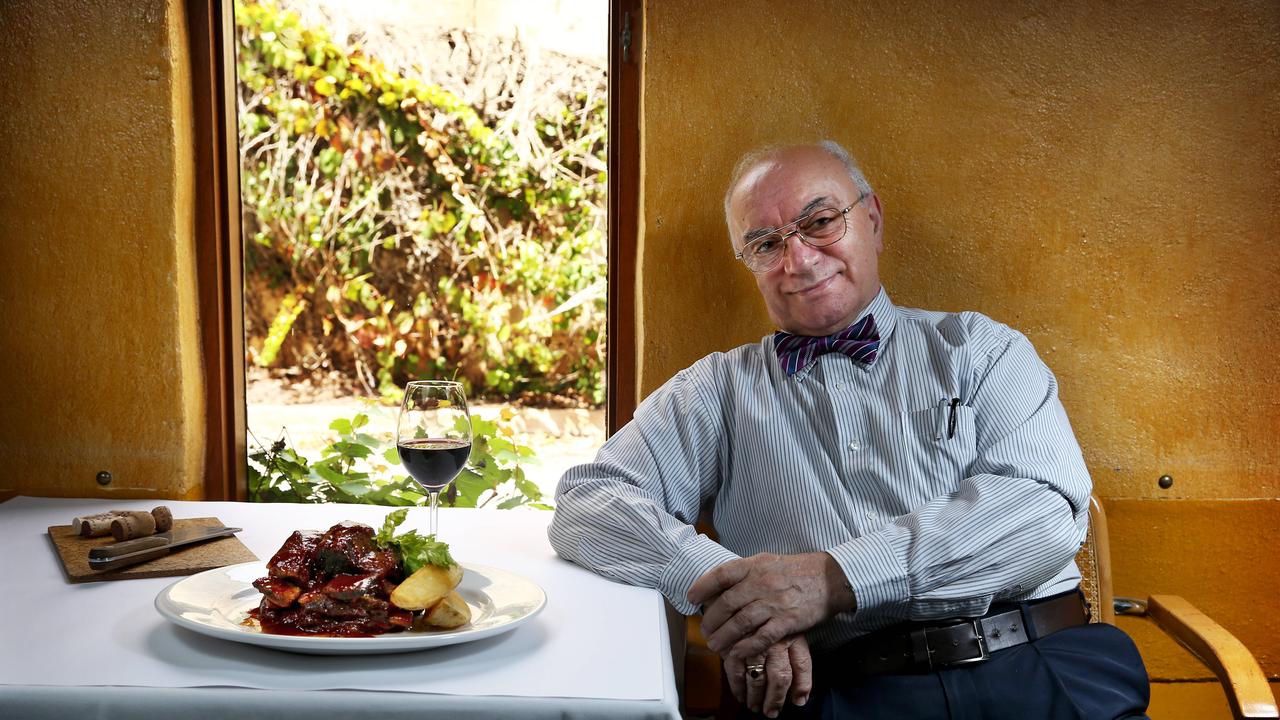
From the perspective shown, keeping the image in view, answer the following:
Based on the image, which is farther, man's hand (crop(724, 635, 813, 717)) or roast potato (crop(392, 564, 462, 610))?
man's hand (crop(724, 635, 813, 717))

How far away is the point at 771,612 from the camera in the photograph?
4.97 ft

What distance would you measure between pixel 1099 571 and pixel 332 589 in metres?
1.58

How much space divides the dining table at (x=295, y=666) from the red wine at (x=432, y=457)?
0.49 feet

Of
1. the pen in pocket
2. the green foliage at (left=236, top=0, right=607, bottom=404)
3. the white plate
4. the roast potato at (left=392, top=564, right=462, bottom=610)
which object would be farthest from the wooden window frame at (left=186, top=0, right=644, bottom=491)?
the roast potato at (left=392, top=564, right=462, bottom=610)

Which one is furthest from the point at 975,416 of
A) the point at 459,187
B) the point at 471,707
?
the point at 459,187

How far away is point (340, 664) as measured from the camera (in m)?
1.09

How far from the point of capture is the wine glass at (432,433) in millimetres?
1452

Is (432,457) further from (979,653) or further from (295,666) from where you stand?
(979,653)

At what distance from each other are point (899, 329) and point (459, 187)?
49.5 inches

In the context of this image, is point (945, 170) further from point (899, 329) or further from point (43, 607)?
point (43, 607)

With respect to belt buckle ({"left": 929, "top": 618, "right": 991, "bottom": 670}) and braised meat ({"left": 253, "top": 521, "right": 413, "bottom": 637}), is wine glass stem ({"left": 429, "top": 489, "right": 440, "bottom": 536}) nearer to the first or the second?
braised meat ({"left": 253, "top": 521, "right": 413, "bottom": 637})

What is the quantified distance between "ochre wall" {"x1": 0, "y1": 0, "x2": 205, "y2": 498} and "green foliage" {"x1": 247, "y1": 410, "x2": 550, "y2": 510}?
238 mm

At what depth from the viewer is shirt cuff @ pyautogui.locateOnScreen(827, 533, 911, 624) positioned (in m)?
1.53

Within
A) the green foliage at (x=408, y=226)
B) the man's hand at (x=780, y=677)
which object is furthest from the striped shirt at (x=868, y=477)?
the green foliage at (x=408, y=226)
